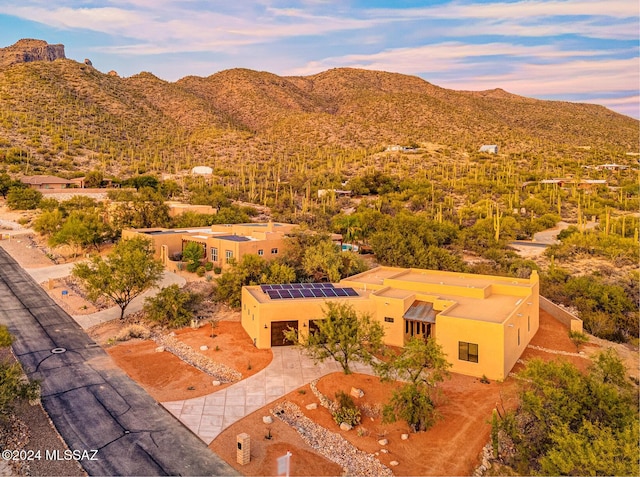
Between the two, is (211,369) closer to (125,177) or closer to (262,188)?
(262,188)

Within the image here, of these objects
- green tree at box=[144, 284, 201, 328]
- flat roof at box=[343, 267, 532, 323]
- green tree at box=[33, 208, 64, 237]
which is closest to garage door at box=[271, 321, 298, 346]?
flat roof at box=[343, 267, 532, 323]

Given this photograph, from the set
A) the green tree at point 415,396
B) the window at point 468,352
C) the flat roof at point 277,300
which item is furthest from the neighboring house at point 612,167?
the green tree at point 415,396

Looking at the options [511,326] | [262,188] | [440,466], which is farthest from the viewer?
[262,188]

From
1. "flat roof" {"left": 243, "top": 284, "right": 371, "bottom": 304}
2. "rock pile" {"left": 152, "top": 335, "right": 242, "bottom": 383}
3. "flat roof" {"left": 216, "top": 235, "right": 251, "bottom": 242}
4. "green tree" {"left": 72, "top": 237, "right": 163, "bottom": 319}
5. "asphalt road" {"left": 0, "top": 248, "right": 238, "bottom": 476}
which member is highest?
"flat roof" {"left": 216, "top": 235, "right": 251, "bottom": 242}

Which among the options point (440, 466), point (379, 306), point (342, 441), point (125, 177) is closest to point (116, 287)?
point (379, 306)

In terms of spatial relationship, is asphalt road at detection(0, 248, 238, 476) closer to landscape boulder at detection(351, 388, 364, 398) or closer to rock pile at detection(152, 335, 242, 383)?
rock pile at detection(152, 335, 242, 383)

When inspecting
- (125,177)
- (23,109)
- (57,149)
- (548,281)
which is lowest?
(548,281)
